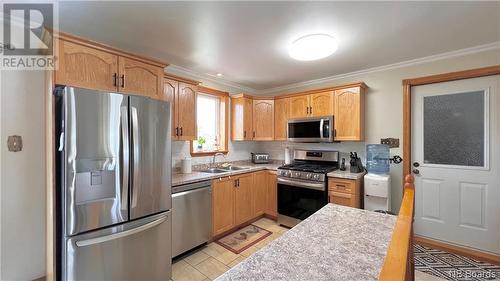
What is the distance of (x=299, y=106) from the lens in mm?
3557

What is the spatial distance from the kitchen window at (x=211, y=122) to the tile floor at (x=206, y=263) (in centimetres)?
138

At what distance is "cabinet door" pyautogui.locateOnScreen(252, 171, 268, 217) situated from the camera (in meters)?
3.39

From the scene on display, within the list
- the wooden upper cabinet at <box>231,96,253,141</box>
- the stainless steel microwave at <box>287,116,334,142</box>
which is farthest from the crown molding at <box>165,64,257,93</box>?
the stainless steel microwave at <box>287,116,334,142</box>

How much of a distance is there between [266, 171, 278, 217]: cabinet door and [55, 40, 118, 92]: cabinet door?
2.47 meters

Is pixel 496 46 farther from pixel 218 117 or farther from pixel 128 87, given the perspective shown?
pixel 128 87

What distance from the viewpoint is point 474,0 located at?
1599 mm

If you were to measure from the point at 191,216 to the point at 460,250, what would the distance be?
3.14 metres

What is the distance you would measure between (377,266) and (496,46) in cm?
300

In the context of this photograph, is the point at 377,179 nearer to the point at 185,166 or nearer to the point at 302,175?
the point at 302,175

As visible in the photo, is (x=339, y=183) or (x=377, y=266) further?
(x=339, y=183)

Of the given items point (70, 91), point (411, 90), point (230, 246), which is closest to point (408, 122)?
point (411, 90)

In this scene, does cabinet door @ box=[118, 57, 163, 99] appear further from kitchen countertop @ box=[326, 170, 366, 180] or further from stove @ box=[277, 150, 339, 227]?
kitchen countertop @ box=[326, 170, 366, 180]

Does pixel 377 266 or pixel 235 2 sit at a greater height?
pixel 235 2

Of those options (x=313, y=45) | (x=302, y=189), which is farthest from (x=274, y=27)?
(x=302, y=189)
